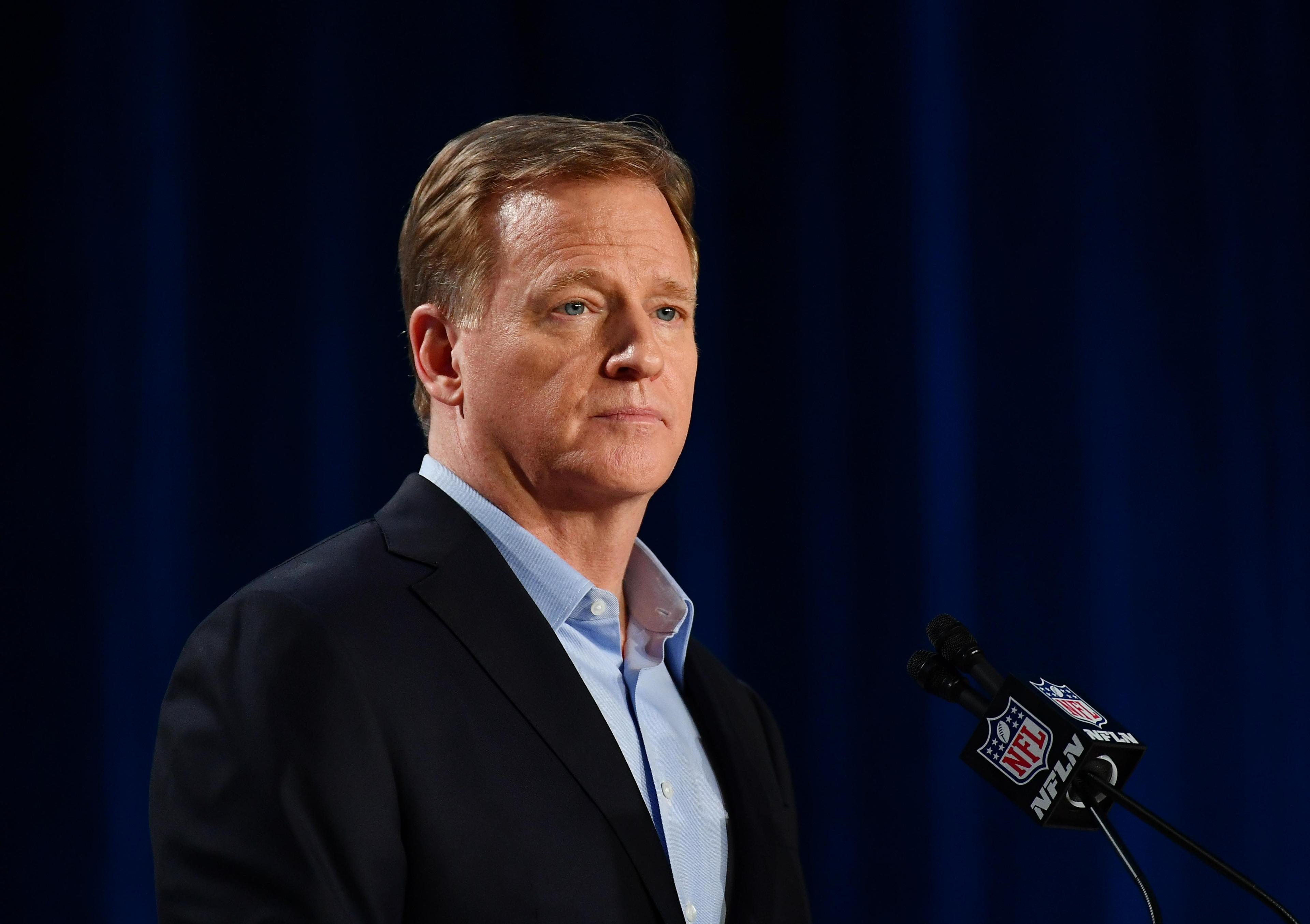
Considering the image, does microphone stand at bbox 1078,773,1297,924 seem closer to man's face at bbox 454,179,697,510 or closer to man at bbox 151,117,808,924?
man at bbox 151,117,808,924

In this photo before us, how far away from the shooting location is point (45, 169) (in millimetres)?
1944

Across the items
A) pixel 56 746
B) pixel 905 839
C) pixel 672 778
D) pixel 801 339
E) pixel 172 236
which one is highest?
pixel 172 236

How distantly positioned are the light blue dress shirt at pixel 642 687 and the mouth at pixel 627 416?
0.46 ft

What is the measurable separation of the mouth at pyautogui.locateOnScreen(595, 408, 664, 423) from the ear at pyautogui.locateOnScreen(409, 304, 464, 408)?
0.53 feet

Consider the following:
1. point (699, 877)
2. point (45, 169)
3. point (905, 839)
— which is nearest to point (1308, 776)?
point (905, 839)

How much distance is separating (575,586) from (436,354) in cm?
30

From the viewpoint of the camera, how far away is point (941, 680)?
3.87ft

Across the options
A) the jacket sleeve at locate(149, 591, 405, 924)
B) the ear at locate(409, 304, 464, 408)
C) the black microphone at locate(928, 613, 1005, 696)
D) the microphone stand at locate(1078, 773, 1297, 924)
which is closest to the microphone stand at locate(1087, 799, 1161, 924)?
the microphone stand at locate(1078, 773, 1297, 924)

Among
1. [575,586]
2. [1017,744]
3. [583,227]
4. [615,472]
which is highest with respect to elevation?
[583,227]

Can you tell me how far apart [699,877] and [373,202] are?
133 cm

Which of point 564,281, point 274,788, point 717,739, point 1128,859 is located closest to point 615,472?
point 564,281

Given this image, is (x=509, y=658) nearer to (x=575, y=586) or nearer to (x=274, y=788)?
(x=575, y=586)

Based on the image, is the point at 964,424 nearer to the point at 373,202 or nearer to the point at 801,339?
the point at 801,339

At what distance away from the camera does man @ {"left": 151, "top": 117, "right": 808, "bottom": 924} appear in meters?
1.00
